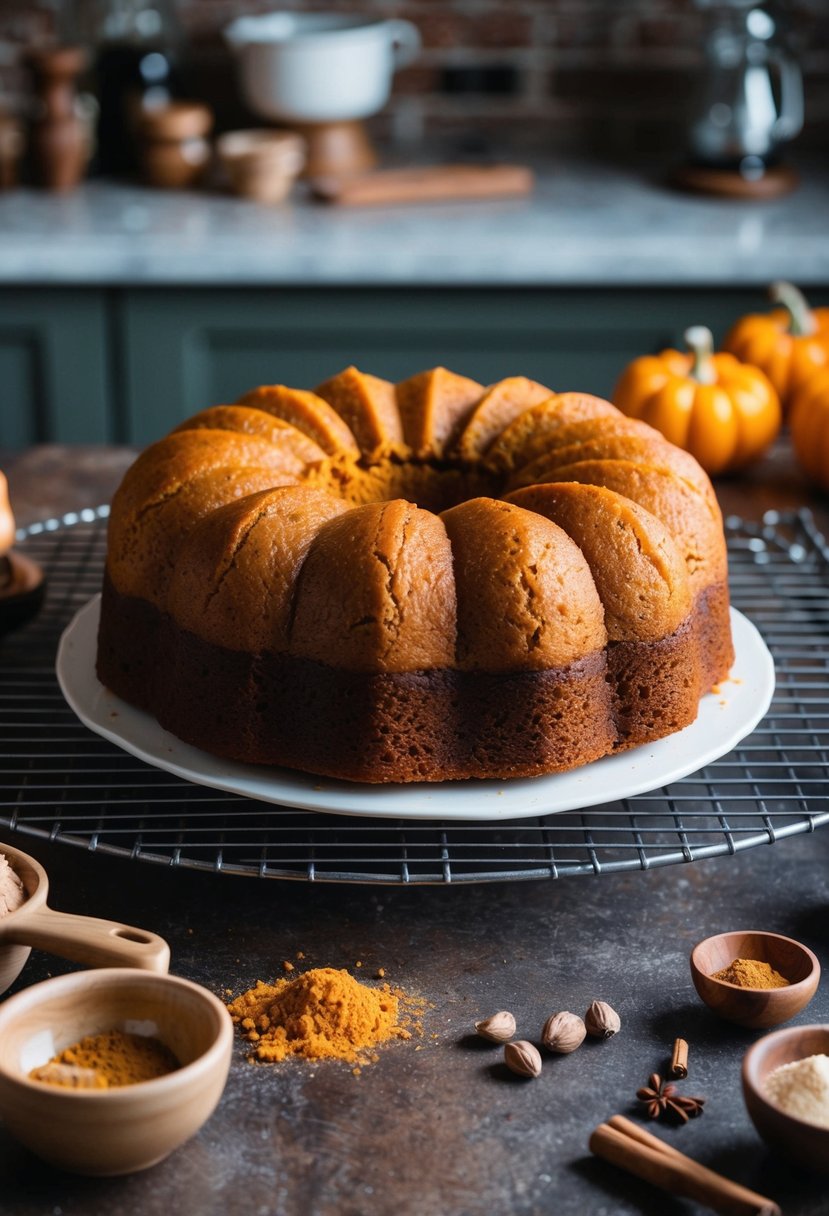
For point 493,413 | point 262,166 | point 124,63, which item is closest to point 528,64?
point 262,166

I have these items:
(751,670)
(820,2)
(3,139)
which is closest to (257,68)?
(3,139)

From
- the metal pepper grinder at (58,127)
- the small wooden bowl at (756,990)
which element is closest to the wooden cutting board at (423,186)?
the metal pepper grinder at (58,127)

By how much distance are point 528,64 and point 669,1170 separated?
12.5ft

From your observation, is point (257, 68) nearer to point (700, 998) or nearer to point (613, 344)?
point (613, 344)

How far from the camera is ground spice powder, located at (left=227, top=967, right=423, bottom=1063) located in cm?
119

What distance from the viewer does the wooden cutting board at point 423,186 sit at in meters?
3.66

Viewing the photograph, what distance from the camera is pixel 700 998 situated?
4.17 ft

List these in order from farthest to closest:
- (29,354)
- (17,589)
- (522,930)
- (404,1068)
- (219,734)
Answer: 1. (29,354)
2. (17,589)
3. (219,734)
4. (522,930)
5. (404,1068)

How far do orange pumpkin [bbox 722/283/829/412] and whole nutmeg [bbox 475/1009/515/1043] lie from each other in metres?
1.75

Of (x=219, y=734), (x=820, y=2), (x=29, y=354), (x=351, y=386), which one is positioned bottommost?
(x=29, y=354)

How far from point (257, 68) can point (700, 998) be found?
3.11 m

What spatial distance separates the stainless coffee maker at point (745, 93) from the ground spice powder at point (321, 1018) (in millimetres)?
3114

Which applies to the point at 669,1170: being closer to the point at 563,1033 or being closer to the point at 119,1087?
the point at 563,1033

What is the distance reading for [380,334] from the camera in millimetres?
3414
